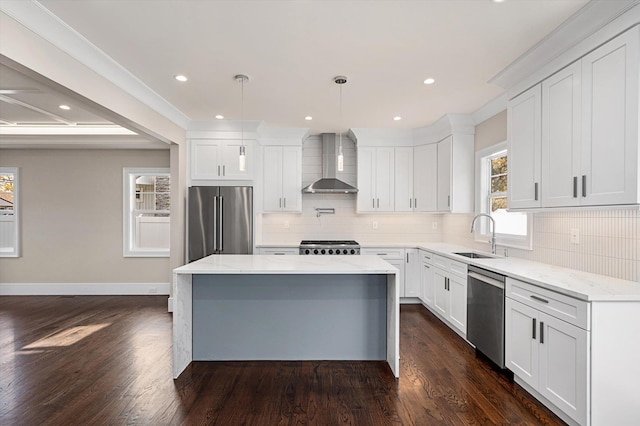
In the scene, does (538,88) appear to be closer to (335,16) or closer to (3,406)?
(335,16)

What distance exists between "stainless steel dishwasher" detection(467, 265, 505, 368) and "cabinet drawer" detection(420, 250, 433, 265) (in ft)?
3.98

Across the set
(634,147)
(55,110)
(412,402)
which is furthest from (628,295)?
(55,110)

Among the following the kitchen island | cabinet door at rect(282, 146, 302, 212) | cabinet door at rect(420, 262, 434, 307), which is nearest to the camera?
the kitchen island

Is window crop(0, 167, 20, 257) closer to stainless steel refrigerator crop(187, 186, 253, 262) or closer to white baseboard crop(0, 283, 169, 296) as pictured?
white baseboard crop(0, 283, 169, 296)

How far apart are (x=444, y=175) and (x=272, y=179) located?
8.48 feet

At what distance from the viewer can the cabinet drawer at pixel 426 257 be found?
15.3 feet

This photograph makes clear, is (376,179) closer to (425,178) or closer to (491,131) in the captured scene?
(425,178)

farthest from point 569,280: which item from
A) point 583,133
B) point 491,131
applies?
point 491,131

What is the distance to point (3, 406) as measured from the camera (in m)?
2.42

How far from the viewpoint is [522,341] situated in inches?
100

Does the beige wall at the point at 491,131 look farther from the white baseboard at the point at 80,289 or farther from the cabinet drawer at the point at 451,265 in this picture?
the white baseboard at the point at 80,289

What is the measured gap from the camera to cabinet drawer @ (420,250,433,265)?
15.3 feet

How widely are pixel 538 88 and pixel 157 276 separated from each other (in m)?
5.84

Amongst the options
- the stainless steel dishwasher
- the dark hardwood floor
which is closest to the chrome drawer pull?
the stainless steel dishwasher
